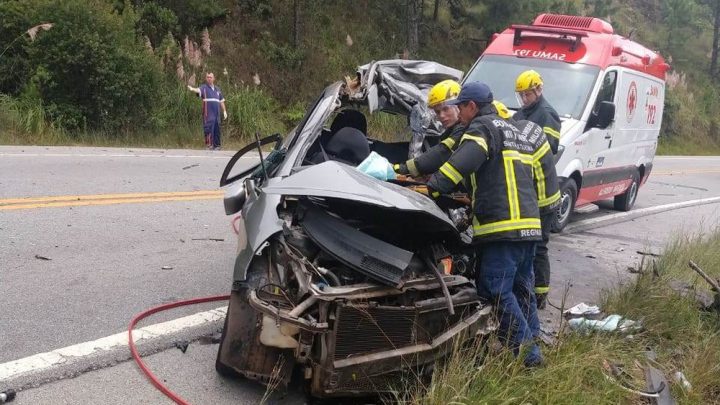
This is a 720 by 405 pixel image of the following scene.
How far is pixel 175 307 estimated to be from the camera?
4684 mm

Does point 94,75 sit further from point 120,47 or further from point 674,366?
point 674,366

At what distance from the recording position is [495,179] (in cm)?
405

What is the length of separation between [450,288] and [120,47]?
38.4 feet

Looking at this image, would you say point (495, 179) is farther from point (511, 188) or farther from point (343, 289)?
point (343, 289)

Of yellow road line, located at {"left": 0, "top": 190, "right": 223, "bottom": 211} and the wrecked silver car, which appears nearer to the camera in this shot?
the wrecked silver car

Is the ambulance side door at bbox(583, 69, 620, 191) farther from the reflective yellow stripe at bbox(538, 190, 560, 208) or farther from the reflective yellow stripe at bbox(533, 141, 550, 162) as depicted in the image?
the reflective yellow stripe at bbox(533, 141, 550, 162)

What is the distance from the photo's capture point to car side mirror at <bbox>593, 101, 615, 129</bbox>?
7543mm

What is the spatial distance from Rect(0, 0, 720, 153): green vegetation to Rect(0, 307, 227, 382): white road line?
6.98m

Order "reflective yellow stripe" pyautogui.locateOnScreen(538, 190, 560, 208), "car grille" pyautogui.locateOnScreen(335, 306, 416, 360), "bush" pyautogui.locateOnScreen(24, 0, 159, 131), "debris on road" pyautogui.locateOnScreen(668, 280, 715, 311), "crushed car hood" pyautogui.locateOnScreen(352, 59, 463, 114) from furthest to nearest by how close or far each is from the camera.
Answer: "bush" pyautogui.locateOnScreen(24, 0, 159, 131), "crushed car hood" pyautogui.locateOnScreen(352, 59, 463, 114), "debris on road" pyautogui.locateOnScreen(668, 280, 715, 311), "reflective yellow stripe" pyautogui.locateOnScreen(538, 190, 560, 208), "car grille" pyautogui.locateOnScreen(335, 306, 416, 360)

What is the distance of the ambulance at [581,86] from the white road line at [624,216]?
1.42 ft

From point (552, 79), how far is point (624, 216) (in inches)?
132

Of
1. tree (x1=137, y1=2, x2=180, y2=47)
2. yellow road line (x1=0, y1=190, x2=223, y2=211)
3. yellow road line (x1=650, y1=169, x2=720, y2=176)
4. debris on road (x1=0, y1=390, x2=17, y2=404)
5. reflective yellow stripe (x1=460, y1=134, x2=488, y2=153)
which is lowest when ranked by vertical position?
yellow road line (x1=650, y1=169, x2=720, y2=176)

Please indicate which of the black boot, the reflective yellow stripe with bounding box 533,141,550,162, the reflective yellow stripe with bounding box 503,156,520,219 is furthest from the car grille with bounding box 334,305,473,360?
the black boot

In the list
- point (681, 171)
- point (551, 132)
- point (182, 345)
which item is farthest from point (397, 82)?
point (681, 171)
